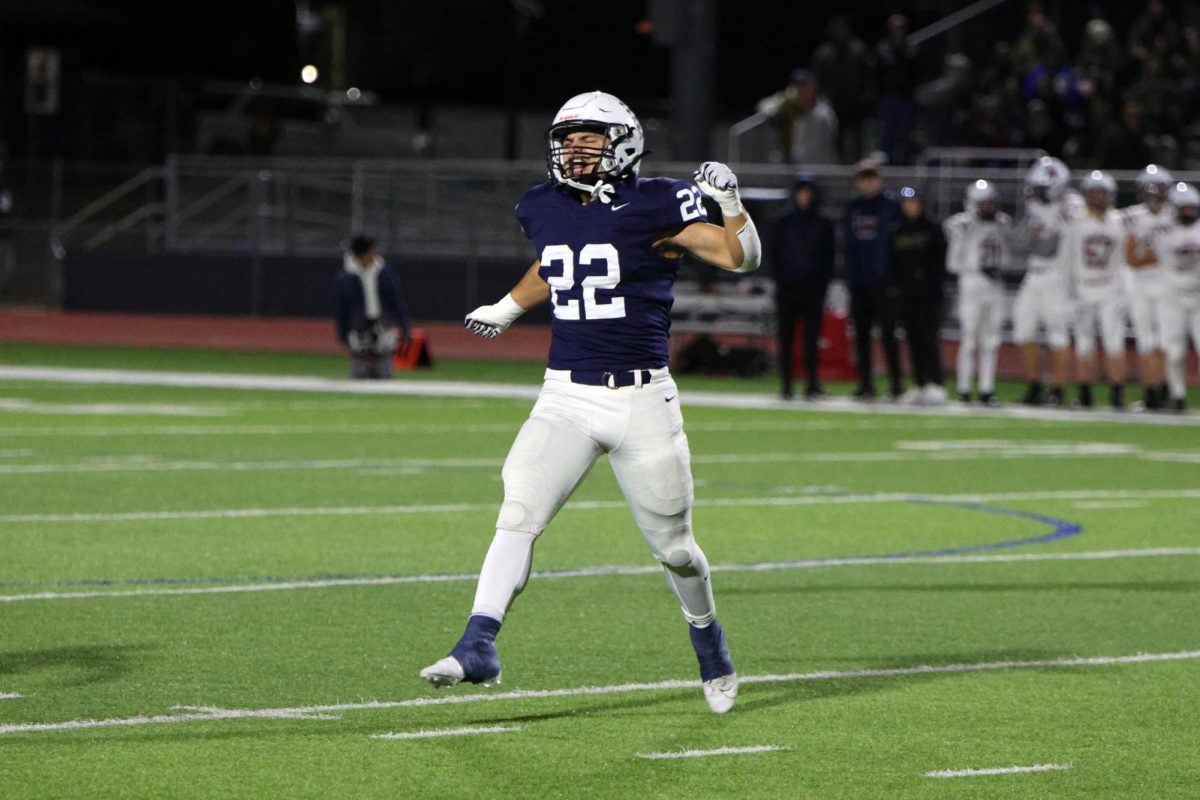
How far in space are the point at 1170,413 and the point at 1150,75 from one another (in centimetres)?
893

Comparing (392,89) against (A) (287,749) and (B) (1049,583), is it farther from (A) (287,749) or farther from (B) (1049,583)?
(A) (287,749)

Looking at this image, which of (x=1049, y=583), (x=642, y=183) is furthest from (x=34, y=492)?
(x=642, y=183)

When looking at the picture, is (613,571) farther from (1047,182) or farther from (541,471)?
(1047,182)

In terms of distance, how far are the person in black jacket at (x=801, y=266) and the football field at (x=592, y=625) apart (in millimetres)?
3726

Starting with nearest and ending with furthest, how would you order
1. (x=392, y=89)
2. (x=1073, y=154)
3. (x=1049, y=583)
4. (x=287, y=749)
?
(x=287, y=749) → (x=1049, y=583) → (x=1073, y=154) → (x=392, y=89)

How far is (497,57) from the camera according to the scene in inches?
1858

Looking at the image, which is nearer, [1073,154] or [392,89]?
[1073,154]

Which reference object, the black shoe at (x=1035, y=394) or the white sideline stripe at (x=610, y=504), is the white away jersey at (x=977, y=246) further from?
the white sideline stripe at (x=610, y=504)

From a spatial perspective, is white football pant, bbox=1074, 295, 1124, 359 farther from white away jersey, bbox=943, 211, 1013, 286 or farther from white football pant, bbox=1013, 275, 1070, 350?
white away jersey, bbox=943, 211, 1013, 286

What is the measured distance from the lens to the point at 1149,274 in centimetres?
1894

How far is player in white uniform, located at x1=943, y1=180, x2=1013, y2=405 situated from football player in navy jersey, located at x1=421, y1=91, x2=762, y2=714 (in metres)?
12.8

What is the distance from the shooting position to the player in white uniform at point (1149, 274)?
18.8 m

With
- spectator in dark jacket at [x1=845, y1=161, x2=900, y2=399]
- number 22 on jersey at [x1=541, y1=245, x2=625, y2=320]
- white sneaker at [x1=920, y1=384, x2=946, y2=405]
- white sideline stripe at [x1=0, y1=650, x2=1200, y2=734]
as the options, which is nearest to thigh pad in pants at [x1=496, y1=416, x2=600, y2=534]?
number 22 on jersey at [x1=541, y1=245, x2=625, y2=320]

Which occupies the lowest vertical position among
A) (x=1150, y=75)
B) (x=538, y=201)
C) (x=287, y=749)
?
(x=287, y=749)
